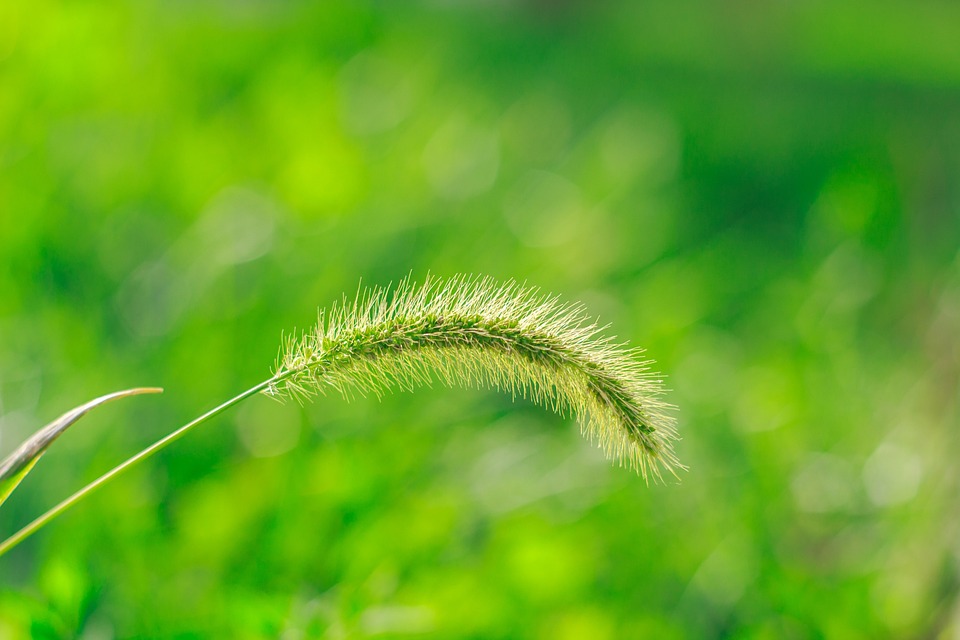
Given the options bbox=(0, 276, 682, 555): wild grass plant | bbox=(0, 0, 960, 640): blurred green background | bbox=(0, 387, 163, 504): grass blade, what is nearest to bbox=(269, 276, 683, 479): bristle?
bbox=(0, 276, 682, 555): wild grass plant

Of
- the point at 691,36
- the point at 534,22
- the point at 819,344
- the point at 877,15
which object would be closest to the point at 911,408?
the point at 819,344

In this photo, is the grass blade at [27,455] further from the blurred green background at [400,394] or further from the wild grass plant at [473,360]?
the blurred green background at [400,394]

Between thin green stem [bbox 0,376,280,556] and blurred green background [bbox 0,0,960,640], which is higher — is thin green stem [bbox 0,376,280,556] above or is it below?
below


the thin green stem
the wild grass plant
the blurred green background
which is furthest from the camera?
the blurred green background

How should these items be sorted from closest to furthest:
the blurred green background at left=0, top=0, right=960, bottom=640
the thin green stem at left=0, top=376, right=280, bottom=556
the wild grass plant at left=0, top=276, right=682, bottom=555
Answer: the thin green stem at left=0, top=376, right=280, bottom=556 → the wild grass plant at left=0, top=276, right=682, bottom=555 → the blurred green background at left=0, top=0, right=960, bottom=640

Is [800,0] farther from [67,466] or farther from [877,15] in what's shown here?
[67,466]

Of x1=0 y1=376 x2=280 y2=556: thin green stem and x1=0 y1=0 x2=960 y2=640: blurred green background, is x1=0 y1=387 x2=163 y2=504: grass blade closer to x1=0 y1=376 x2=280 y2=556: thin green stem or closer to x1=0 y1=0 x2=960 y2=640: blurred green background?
x1=0 y1=376 x2=280 y2=556: thin green stem

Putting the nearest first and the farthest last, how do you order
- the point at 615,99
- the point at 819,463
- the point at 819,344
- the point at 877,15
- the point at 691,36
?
the point at 819,463
the point at 819,344
the point at 615,99
the point at 691,36
the point at 877,15

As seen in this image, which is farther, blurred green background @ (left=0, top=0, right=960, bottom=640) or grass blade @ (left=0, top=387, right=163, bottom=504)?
blurred green background @ (left=0, top=0, right=960, bottom=640)

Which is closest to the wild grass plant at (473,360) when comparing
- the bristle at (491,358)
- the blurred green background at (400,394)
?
the bristle at (491,358)
